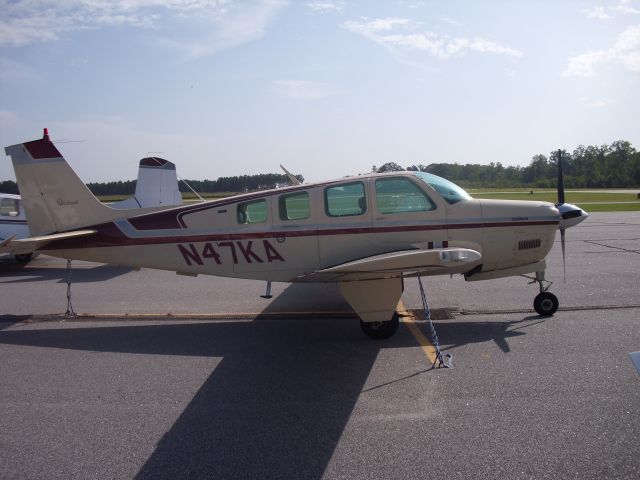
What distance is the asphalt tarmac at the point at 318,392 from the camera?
352cm

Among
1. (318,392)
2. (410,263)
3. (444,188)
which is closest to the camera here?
(318,392)

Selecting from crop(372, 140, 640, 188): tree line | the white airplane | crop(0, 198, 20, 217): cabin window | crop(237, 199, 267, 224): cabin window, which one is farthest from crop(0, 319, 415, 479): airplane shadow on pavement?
crop(372, 140, 640, 188): tree line

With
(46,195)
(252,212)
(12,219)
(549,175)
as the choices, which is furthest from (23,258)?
(549,175)

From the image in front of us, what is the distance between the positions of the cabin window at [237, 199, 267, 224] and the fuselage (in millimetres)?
14

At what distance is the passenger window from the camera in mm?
6434

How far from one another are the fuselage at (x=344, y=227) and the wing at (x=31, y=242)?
1.26 metres

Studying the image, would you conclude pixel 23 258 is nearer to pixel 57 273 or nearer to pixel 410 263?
pixel 57 273

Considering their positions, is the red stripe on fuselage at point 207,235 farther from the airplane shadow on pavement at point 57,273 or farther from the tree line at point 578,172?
the tree line at point 578,172

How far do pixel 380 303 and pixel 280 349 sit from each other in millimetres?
1366

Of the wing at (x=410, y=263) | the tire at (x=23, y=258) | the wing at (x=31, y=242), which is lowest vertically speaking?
the tire at (x=23, y=258)

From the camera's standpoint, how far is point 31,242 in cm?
677

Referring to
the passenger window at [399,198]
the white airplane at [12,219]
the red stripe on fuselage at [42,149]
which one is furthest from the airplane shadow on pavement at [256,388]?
the white airplane at [12,219]

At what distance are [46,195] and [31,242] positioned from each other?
3.16ft

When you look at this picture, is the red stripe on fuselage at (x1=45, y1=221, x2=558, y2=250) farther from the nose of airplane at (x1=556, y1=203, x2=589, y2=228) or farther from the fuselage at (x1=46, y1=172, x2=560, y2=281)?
the nose of airplane at (x1=556, y1=203, x2=589, y2=228)
